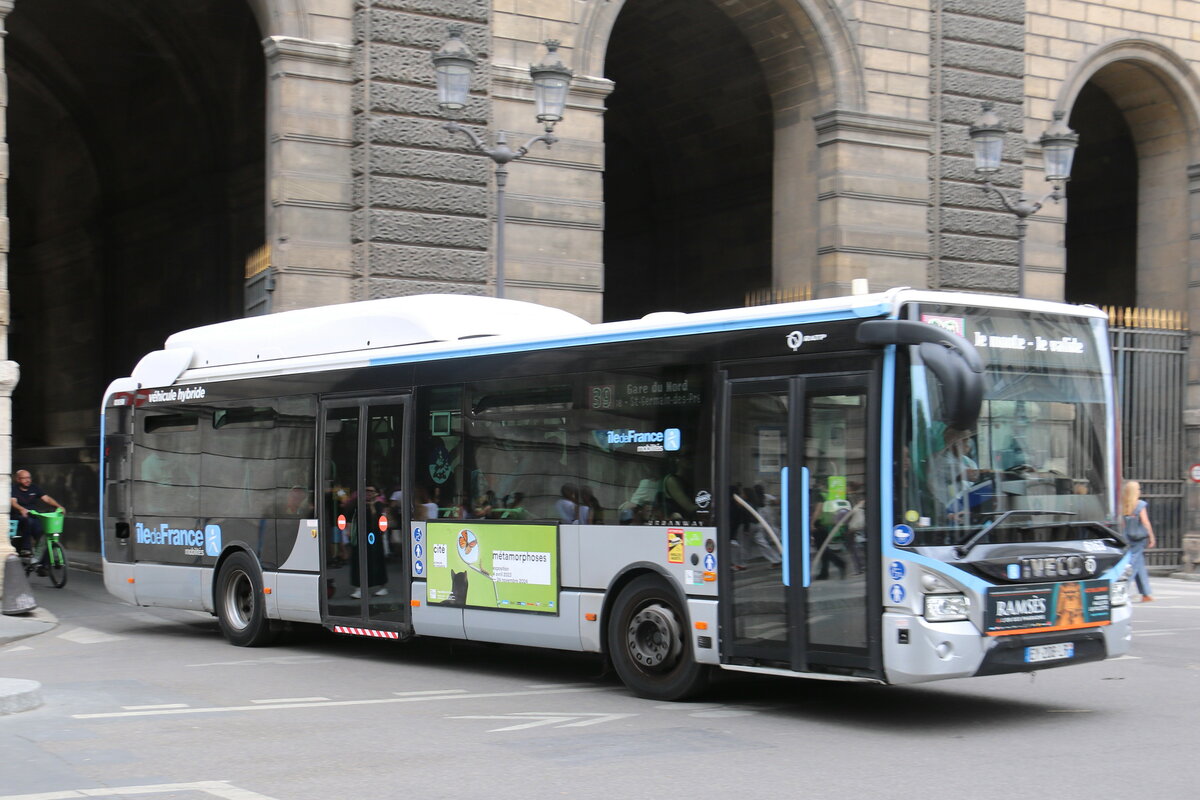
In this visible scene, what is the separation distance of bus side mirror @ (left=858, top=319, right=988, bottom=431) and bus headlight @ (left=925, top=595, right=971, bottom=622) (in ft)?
3.35

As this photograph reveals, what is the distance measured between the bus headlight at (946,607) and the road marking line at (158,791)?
13.2ft

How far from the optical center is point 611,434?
10.7 meters

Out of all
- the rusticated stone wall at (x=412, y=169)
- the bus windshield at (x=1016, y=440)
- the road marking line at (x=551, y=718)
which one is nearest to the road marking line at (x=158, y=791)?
the road marking line at (x=551, y=718)

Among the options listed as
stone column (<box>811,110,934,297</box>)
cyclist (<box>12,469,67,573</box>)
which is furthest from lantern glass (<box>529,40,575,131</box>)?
cyclist (<box>12,469,67,573</box>)

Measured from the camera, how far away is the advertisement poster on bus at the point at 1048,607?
8.97m

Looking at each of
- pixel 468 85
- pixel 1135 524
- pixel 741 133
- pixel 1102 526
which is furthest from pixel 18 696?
pixel 741 133

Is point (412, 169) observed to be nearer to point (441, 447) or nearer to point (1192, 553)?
point (441, 447)

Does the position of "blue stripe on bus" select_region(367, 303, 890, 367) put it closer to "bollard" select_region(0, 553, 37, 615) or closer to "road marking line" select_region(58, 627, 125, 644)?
"road marking line" select_region(58, 627, 125, 644)

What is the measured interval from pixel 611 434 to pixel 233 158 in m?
20.8

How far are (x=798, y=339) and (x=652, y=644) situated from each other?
2.47m

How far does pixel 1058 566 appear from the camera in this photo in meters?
9.30

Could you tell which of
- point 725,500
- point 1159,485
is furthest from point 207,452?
point 1159,485

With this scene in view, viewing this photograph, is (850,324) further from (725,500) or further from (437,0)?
(437,0)

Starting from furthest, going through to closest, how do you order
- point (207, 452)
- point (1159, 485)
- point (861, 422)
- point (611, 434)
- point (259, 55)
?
point (259, 55)
point (1159, 485)
point (207, 452)
point (611, 434)
point (861, 422)
